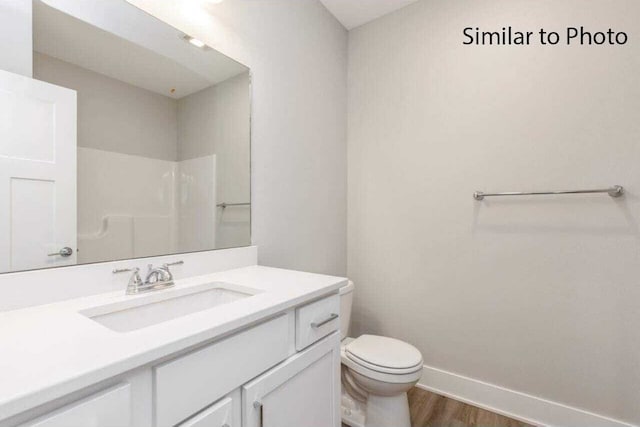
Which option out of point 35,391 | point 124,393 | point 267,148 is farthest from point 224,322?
point 267,148

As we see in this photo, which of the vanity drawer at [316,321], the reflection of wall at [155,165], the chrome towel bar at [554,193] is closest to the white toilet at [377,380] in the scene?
the vanity drawer at [316,321]

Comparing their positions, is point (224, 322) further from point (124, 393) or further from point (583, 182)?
point (583, 182)

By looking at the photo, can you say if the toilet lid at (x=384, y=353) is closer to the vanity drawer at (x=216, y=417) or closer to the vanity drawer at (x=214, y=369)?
the vanity drawer at (x=214, y=369)

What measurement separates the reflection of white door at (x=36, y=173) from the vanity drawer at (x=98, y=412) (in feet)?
1.83

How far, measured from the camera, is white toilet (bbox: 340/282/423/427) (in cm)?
133

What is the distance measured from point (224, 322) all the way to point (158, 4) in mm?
1153

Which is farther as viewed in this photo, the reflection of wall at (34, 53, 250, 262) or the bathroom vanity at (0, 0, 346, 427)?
the reflection of wall at (34, 53, 250, 262)

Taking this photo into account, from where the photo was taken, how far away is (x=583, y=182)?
1442 millimetres

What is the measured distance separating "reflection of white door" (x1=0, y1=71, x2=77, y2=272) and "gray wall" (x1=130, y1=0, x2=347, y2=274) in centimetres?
51

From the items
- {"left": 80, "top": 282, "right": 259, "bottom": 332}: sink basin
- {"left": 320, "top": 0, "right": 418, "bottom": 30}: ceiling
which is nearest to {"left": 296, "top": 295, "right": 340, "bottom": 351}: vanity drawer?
{"left": 80, "top": 282, "right": 259, "bottom": 332}: sink basin

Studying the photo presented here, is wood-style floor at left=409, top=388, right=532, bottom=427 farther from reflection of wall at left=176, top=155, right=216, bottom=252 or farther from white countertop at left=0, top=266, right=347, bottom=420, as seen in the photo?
reflection of wall at left=176, top=155, right=216, bottom=252

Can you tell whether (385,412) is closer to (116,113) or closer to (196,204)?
(196,204)

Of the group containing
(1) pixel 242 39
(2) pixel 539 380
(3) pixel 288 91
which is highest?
(1) pixel 242 39

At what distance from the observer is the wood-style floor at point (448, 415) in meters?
1.55
